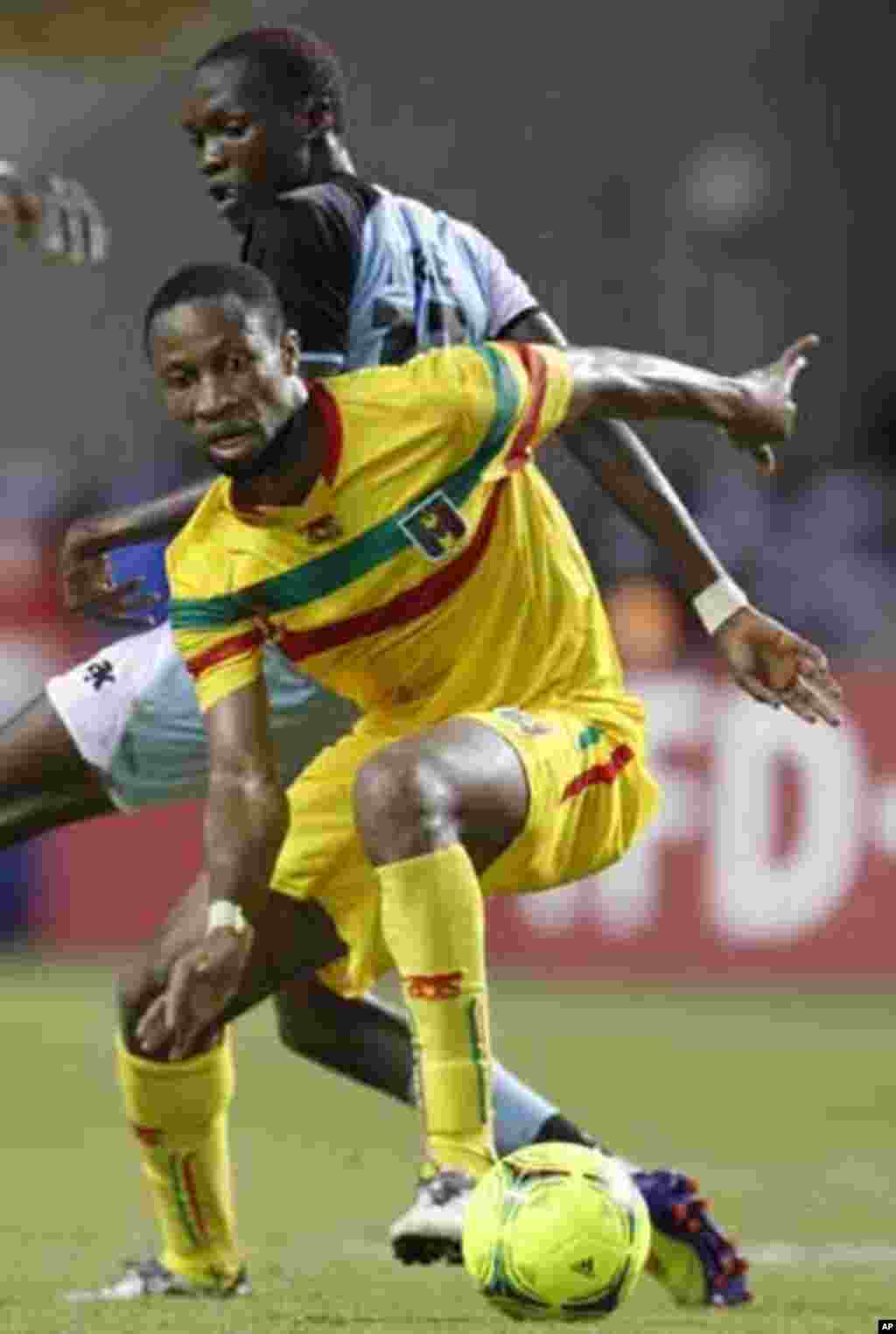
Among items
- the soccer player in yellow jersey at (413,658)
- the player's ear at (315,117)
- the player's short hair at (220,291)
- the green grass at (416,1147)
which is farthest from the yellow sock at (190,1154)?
the player's ear at (315,117)

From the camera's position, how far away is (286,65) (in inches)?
297

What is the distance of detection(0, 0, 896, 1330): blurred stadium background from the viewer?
1471cm

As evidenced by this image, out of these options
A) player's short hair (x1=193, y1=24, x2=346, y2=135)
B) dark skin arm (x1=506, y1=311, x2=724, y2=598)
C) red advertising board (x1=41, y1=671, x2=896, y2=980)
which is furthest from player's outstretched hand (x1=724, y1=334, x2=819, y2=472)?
red advertising board (x1=41, y1=671, x2=896, y2=980)

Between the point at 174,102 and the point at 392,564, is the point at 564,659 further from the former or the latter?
the point at 174,102

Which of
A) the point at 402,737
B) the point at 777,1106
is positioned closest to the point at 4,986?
the point at 777,1106

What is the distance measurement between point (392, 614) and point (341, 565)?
0.56ft

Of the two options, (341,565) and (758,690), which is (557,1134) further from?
(341,565)

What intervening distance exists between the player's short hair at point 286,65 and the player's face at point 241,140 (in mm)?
30

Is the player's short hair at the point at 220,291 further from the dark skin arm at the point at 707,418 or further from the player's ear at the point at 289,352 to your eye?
the dark skin arm at the point at 707,418

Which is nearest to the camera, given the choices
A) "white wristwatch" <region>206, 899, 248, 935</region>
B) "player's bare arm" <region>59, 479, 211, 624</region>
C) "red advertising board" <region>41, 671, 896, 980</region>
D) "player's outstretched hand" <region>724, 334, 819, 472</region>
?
"white wristwatch" <region>206, 899, 248, 935</region>

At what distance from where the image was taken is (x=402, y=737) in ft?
22.6

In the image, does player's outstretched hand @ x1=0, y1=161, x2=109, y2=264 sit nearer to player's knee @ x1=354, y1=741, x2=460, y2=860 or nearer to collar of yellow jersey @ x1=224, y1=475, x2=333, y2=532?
collar of yellow jersey @ x1=224, y1=475, x2=333, y2=532

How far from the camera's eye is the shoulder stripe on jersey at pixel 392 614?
6.93m

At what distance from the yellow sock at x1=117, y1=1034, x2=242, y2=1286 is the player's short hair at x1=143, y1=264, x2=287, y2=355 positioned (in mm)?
1424
